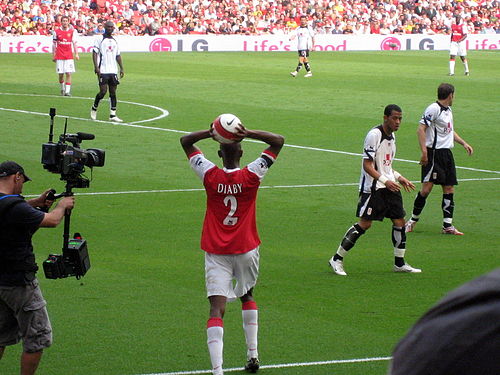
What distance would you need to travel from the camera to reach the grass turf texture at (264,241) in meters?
8.20

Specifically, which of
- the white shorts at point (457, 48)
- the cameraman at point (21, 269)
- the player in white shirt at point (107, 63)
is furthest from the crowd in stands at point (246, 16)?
the cameraman at point (21, 269)

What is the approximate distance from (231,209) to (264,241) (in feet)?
17.5

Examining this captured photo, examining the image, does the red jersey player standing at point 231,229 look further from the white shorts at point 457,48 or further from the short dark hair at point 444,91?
the white shorts at point 457,48

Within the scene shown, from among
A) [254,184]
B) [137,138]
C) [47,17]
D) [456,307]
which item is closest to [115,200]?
[137,138]

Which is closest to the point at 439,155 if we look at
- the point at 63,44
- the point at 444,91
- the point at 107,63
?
the point at 444,91

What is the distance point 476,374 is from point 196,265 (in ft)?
33.5

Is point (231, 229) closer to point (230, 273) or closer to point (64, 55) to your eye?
point (230, 273)

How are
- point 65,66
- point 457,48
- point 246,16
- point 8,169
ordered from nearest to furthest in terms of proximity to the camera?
point 8,169
point 65,66
point 457,48
point 246,16

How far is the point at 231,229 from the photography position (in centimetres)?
725

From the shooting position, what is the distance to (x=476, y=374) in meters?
1.15

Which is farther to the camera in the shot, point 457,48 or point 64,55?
point 457,48

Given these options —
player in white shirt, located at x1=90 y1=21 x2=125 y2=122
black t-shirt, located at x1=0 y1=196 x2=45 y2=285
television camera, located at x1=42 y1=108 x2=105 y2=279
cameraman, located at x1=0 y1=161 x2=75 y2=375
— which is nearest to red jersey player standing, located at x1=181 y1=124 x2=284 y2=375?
television camera, located at x1=42 y1=108 x2=105 y2=279

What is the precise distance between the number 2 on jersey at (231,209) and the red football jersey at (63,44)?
23172 mm

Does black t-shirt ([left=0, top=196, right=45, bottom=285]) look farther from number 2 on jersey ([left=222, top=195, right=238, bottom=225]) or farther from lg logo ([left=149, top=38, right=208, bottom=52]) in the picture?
lg logo ([left=149, top=38, right=208, bottom=52])
